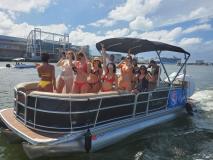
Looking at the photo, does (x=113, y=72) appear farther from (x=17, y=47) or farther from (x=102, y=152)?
(x=17, y=47)

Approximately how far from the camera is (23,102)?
9.05 metres

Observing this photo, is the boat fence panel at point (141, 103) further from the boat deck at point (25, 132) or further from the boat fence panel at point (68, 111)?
the boat deck at point (25, 132)

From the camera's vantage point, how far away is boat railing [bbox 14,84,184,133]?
26.9 ft

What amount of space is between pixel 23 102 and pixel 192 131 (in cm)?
683

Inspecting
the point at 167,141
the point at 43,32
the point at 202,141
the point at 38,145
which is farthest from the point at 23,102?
the point at 43,32

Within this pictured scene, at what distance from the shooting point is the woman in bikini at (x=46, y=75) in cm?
891

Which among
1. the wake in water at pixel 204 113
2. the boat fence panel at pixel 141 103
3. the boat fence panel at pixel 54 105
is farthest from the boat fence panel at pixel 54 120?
the wake in water at pixel 204 113

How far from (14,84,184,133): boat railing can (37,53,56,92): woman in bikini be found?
662 mm

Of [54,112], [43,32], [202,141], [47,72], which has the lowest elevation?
[202,141]

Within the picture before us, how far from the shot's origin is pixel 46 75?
29.9 ft

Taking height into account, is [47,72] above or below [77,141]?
above

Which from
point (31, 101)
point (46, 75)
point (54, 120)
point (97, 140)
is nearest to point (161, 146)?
point (97, 140)

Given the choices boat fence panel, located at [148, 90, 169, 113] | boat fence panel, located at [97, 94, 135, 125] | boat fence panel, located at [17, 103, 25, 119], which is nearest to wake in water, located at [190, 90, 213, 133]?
boat fence panel, located at [148, 90, 169, 113]

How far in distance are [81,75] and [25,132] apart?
7.26 ft
